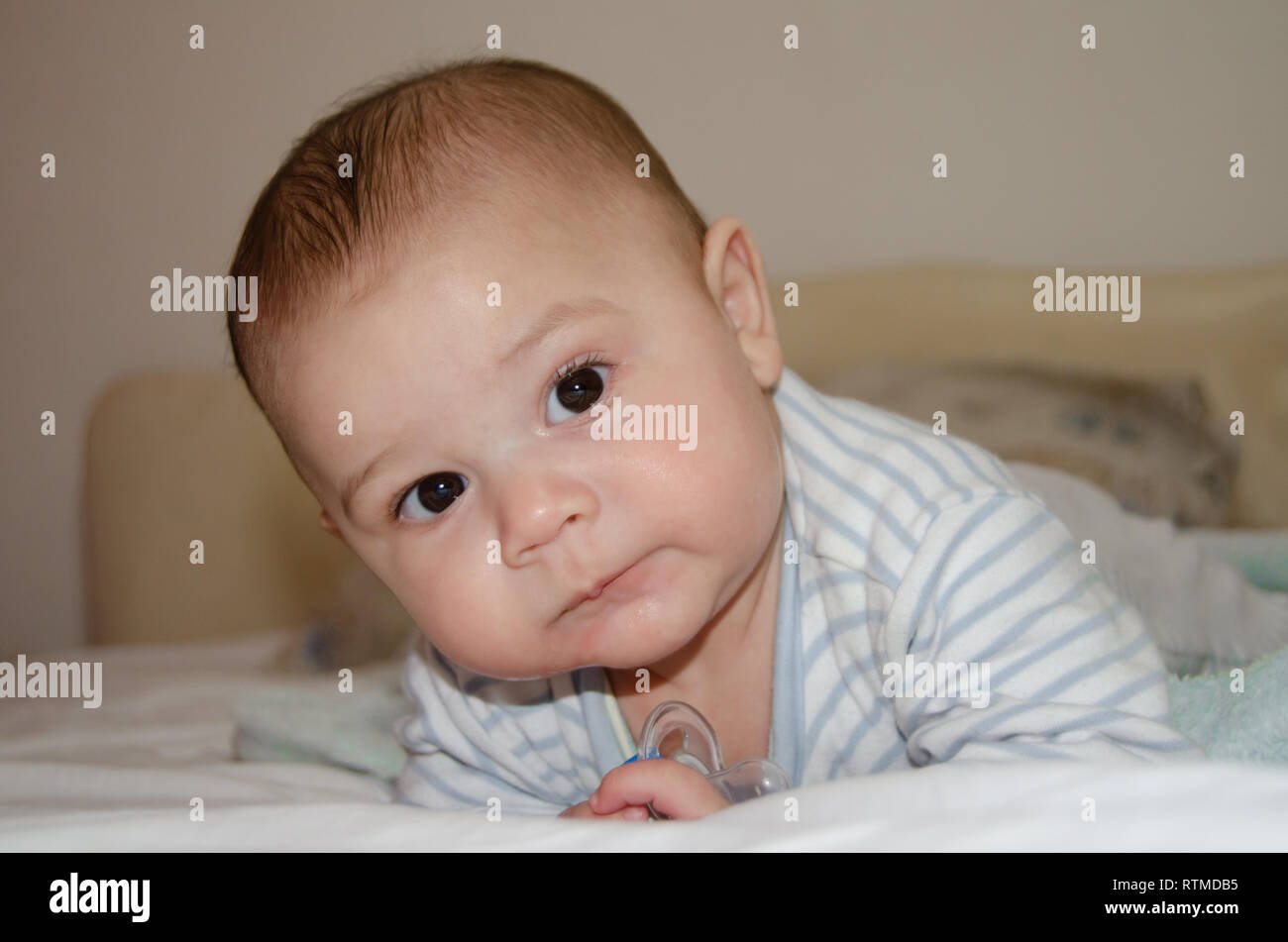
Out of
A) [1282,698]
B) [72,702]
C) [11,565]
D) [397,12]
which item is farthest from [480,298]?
[11,565]

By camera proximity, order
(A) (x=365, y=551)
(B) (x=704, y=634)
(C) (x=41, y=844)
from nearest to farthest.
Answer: (C) (x=41, y=844)
(A) (x=365, y=551)
(B) (x=704, y=634)

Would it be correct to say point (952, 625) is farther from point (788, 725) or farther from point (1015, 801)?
point (1015, 801)

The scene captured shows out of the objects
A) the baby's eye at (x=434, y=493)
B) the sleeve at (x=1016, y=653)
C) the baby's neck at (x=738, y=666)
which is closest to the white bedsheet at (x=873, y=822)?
the sleeve at (x=1016, y=653)

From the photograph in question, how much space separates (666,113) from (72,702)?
1396 mm

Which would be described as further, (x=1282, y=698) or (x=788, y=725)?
(x=788, y=725)

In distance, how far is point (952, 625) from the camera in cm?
90

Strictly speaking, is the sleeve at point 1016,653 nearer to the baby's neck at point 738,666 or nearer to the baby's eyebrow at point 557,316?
the baby's neck at point 738,666

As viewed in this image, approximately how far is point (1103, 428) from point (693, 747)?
0.96 meters

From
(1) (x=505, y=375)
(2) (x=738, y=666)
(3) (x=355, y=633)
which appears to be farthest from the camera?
(3) (x=355, y=633)

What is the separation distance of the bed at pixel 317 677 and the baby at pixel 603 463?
192mm

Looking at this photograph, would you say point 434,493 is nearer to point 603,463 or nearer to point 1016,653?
point 603,463

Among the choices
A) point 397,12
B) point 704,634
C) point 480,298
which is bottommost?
point 704,634

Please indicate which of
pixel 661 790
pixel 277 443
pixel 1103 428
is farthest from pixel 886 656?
pixel 277 443

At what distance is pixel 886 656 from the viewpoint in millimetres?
975
